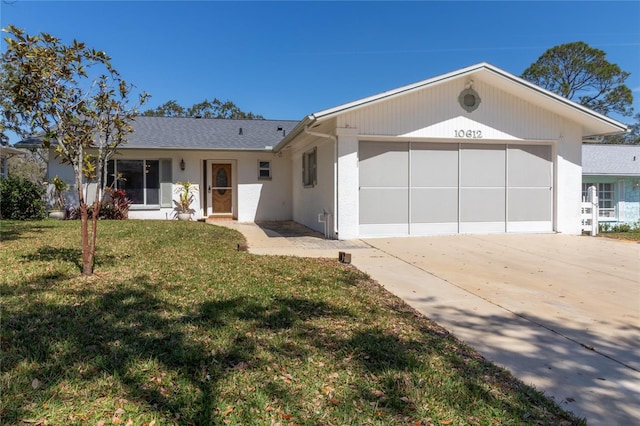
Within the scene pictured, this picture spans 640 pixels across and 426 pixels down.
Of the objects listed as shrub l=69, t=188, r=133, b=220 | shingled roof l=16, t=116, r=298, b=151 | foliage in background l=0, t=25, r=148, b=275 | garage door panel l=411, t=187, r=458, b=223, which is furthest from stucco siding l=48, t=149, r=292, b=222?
foliage in background l=0, t=25, r=148, b=275

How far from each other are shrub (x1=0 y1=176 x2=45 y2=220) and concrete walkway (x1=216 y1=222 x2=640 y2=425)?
312 inches

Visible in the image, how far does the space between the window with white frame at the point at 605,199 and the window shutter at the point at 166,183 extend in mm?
18952

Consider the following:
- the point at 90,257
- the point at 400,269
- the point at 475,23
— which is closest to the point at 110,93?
the point at 90,257

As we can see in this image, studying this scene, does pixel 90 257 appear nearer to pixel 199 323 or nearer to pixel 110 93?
pixel 110 93

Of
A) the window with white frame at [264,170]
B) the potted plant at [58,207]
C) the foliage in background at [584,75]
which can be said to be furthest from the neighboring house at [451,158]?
the foliage in background at [584,75]

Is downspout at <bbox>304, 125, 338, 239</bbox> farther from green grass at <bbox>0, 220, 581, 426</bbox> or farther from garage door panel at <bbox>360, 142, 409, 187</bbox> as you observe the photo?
green grass at <bbox>0, 220, 581, 426</bbox>

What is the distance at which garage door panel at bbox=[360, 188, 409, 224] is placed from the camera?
983cm

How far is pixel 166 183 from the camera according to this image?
557 inches

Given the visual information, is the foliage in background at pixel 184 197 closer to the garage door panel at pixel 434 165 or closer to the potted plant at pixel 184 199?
the potted plant at pixel 184 199

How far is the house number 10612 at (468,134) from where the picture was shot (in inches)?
395

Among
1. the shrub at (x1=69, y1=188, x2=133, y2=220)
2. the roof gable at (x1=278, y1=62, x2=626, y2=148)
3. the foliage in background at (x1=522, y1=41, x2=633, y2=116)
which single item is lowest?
the shrub at (x1=69, y1=188, x2=133, y2=220)

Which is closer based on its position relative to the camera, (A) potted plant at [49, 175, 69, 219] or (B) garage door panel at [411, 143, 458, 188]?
(B) garage door panel at [411, 143, 458, 188]

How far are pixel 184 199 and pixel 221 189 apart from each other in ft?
5.06

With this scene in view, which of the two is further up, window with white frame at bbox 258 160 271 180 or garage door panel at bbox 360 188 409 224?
window with white frame at bbox 258 160 271 180
